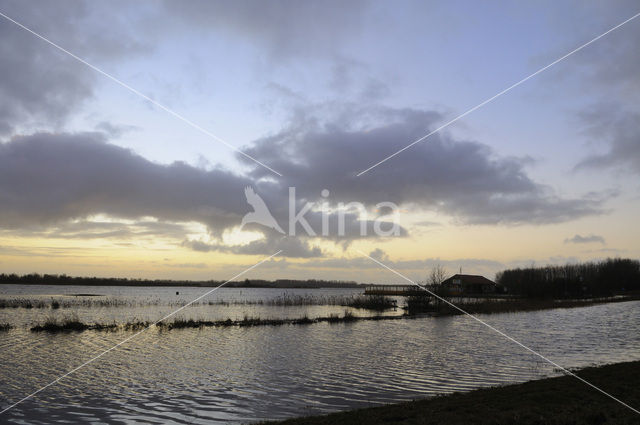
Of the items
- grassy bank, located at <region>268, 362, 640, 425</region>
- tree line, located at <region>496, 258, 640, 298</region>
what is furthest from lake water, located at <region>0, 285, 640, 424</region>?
tree line, located at <region>496, 258, 640, 298</region>

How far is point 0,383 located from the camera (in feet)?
56.4

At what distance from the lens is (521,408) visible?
10.9m

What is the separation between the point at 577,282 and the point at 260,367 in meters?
112

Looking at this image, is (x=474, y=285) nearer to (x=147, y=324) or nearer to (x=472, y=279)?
(x=472, y=279)

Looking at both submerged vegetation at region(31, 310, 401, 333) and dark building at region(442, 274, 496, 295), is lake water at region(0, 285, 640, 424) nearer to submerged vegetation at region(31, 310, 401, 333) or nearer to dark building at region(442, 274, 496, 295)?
submerged vegetation at region(31, 310, 401, 333)

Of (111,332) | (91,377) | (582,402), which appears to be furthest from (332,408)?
(111,332)

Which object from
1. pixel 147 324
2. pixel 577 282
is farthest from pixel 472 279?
pixel 147 324

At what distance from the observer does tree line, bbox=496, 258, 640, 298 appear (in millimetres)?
100250

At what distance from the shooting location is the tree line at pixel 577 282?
100250 mm

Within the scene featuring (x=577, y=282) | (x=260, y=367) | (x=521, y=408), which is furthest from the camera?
(x=577, y=282)

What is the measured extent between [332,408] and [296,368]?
742 cm

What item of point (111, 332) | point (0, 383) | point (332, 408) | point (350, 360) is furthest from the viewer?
point (111, 332)

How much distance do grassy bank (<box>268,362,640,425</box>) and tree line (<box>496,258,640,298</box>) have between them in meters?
92.4

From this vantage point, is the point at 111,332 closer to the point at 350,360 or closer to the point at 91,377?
the point at 91,377
